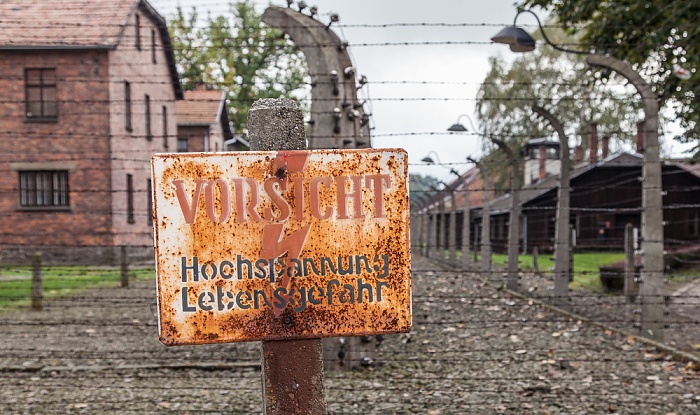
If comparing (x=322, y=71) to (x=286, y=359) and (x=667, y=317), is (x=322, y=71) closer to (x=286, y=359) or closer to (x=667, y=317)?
(x=286, y=359)

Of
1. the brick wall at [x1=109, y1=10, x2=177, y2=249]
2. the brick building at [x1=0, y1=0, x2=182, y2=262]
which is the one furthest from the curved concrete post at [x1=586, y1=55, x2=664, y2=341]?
the brick building at [x1=0, y1=0, x2=182, y2=262]

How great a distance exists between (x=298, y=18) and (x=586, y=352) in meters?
4.51

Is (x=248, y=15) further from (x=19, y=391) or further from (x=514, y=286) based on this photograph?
(x=19, y=391)

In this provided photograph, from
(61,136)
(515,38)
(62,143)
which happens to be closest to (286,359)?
(515,38)

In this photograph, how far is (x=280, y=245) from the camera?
2.33m

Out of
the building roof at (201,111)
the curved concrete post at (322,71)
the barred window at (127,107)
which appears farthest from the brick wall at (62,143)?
the curved concrete post at (322,71)

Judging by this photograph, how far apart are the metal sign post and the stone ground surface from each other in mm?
2763

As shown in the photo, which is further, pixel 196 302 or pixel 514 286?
pixel 514 286

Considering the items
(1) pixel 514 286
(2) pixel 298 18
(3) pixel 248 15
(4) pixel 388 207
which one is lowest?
(1) pixel 514 286

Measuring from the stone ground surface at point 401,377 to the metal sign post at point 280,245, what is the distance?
9.07 ft

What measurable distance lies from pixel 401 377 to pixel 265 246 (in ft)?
15.4

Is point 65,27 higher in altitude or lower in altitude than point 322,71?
higher

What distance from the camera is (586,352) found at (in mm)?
8109

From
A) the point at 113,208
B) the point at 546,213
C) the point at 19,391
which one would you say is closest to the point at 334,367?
the point at 19,391
